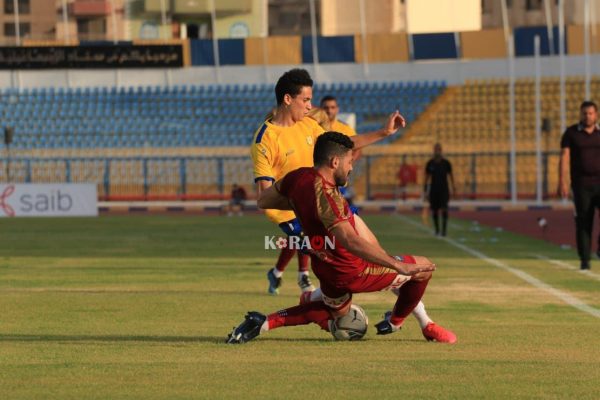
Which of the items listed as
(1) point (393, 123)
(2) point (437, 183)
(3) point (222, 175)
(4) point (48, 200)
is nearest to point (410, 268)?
(1) point (393, 123)

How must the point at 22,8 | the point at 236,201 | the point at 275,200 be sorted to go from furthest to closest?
the point at 22,8 < the point at 236,201 < the point at 275,200

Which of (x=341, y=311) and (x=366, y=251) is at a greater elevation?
(x=366, y=251)

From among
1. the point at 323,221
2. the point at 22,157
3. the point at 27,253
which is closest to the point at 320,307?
the point at 323,221

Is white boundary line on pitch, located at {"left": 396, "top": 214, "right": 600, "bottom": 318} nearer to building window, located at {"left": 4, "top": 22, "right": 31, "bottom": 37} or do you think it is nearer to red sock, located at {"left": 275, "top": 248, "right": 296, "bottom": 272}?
red sock, located at {"left": 275, "top": 248, "right": 296, "bottom": 272}

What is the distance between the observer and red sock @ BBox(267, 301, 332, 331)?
1041cm

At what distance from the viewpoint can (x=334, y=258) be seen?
9.84 metres

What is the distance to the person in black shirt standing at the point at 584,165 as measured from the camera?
18531mm

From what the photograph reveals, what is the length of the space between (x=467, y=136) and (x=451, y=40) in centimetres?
603

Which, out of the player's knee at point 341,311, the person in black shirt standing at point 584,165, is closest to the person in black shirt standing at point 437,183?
the person in black shirt standing at point 584,165

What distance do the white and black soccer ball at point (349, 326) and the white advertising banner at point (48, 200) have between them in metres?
29.7

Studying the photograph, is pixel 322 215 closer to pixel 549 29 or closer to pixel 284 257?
pixel 284 257

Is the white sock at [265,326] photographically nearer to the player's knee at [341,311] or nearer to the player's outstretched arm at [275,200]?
the player's knee at [341,311]

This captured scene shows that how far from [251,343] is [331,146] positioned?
5.68ft

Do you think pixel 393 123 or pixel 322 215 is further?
pixel 393 123
